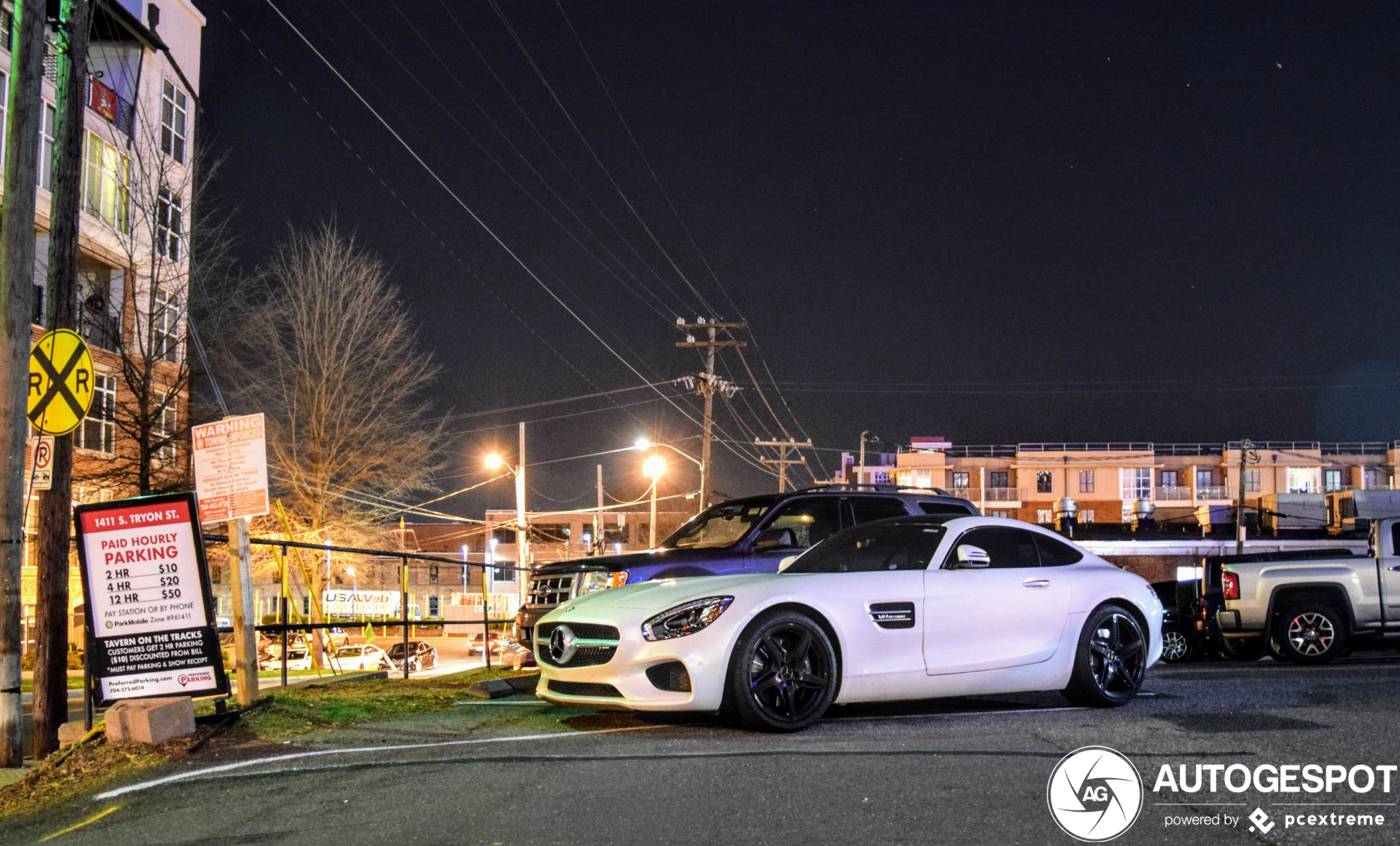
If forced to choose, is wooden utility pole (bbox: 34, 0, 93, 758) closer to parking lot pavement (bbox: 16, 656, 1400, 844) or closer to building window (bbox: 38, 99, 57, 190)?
parking lot pavement (bbox: 16, 656, 1400, 844)

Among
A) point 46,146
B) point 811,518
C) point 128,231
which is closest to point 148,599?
point 811,518

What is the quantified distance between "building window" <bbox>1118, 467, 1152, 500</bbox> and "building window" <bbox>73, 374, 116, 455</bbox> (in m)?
75.2

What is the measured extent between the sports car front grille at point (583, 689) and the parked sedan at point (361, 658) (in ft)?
74.0

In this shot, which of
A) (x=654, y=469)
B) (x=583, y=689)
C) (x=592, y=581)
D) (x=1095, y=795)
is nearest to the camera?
(x=1095, y=795)

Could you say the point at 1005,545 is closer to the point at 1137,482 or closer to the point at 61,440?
the point at 61,440

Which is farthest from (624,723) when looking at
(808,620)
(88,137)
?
(88,137)

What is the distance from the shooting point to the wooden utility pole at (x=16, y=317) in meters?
8.96

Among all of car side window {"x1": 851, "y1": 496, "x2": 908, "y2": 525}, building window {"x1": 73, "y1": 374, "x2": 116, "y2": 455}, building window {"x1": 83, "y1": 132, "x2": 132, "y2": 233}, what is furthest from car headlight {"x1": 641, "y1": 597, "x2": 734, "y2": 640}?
building window {"x1": 83, "y1": 132, "x2": 132, "y2": 233}

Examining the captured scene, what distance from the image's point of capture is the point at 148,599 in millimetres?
8484

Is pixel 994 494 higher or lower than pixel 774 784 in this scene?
lower

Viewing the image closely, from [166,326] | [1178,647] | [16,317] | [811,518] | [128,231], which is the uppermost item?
[128,231]

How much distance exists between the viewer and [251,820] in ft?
17.1

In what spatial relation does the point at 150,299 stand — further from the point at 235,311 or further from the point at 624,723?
the point at 624,723

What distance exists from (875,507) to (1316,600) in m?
5.56
